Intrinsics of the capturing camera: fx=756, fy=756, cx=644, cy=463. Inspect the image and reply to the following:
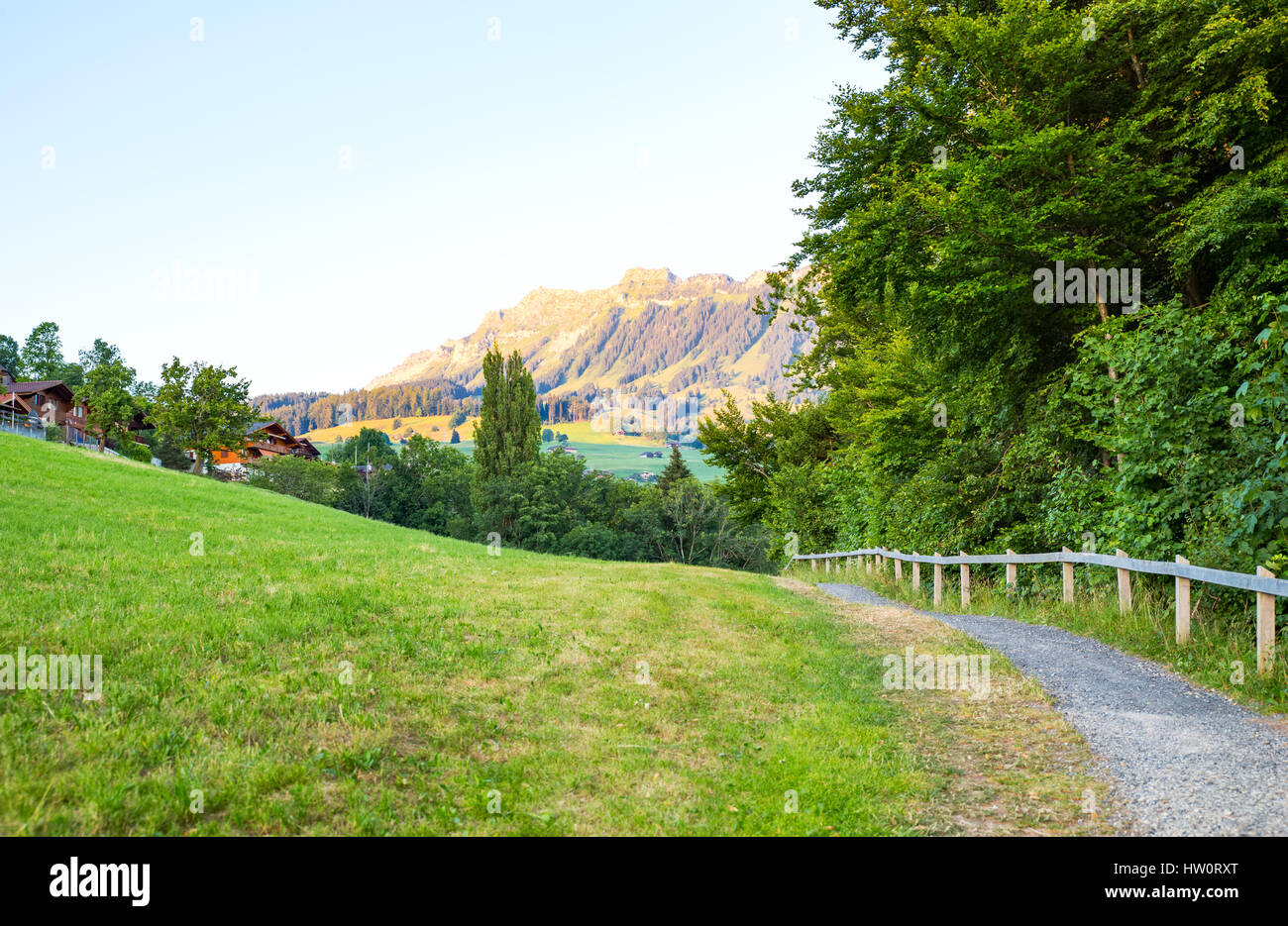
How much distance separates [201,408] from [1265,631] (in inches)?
2902

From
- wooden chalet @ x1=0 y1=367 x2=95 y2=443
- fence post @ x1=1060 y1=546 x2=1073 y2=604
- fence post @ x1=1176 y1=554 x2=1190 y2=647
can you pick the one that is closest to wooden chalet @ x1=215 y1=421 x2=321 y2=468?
wooden chalet @ x1=0 y1=367 x2=95 y2=443

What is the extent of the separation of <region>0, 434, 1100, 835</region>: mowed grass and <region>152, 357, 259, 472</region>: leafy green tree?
61506 millimetres

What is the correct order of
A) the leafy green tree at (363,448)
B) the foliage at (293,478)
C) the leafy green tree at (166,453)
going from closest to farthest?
the foliage at (293,478) → the leafy green tree at (166,453) → the leafy green tree at (363,448)

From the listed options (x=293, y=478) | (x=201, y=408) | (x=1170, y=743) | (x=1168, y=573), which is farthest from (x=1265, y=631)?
(x=293, y=478)

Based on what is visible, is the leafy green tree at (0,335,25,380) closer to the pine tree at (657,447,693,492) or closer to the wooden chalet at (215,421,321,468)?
the wooden chalet at (215,421,321,468)

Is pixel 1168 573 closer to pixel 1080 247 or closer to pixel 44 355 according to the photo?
pixel 1080 247

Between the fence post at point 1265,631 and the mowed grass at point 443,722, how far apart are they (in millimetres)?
1971

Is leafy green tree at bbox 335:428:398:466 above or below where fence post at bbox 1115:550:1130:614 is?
above

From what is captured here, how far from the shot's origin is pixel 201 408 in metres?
65.7

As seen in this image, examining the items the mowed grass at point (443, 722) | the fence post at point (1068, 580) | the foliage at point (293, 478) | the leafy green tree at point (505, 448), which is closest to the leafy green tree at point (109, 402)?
the foliage at point (293, 478)

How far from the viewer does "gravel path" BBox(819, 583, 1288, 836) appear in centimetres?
448

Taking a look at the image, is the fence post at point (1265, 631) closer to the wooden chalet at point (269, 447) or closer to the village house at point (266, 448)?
the village house at point (266, 448)

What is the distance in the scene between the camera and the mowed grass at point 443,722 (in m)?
4.36

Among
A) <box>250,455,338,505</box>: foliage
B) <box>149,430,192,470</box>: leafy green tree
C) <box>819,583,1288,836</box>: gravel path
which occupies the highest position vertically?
<box>149,430,192,470</box>: leafy green tree
